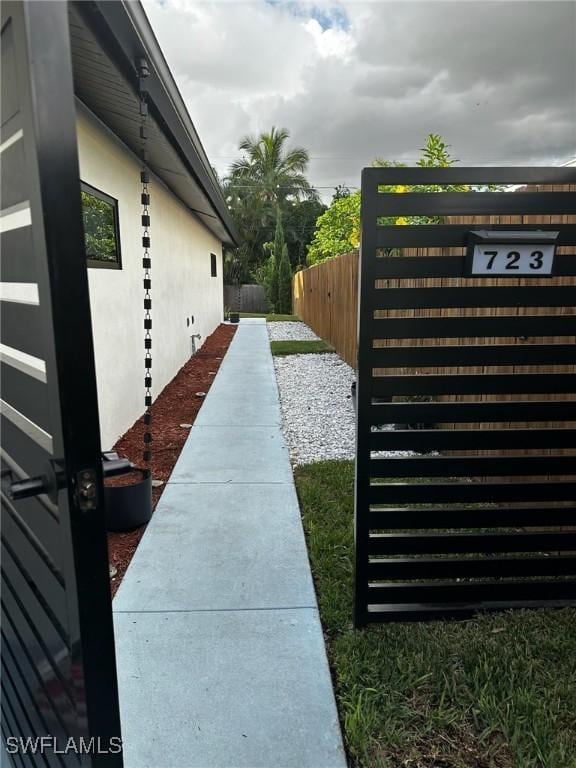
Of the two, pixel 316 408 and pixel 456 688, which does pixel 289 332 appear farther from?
pixel 456 688

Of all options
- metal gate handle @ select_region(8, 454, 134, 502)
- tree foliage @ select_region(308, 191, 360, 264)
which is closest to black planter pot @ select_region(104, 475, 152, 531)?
metal gate handle @ select_region(8, 454, 134, 502)

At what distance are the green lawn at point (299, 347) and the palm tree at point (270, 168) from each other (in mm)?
19277

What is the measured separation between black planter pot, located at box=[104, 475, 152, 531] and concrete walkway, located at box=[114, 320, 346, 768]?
0.13 m

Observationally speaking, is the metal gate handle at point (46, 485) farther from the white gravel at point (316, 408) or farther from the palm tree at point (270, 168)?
the palm tree at point (270, 168)

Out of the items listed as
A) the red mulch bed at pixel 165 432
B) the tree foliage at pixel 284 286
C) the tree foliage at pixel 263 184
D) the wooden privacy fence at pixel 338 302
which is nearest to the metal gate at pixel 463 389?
the red mulch bed at pixel 165 432

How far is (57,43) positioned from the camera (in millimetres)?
883

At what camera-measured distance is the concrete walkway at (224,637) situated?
179 centimetres

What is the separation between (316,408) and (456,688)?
4667 millimetres

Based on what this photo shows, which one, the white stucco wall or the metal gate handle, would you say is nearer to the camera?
the metal gate handle

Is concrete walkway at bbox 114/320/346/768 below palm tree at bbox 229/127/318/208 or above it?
below

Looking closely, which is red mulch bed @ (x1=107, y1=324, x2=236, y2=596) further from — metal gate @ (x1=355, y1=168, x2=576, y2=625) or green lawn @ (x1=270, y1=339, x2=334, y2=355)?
green lawn @ (x1=270, y1=339, x2=334, y2=355)

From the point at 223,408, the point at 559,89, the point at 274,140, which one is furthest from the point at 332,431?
the point at 274,140

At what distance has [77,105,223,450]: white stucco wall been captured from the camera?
4.37 meters

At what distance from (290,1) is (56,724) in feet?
19.3
